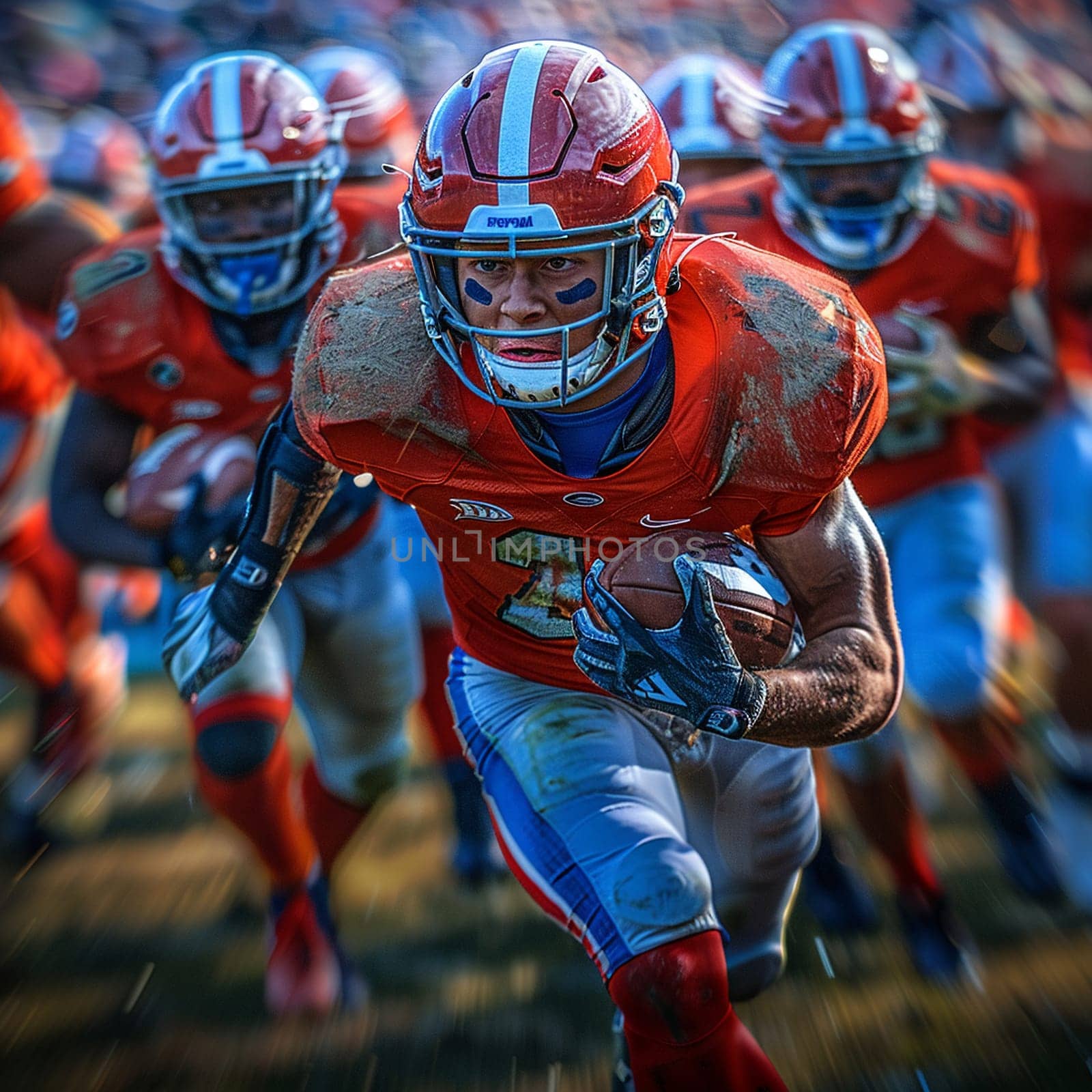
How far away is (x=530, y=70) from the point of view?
233 cm

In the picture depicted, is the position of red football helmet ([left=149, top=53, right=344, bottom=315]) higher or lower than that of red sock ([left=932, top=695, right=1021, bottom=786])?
higher

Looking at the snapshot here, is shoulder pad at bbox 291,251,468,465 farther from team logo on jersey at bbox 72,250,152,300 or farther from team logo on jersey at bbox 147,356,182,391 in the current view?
team logo on jersey at bbox 72,250,152,300

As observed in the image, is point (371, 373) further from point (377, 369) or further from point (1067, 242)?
point (1067, 242)

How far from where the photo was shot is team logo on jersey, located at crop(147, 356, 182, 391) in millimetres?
3740

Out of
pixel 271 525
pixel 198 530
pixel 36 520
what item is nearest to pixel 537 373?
pixel 271 525

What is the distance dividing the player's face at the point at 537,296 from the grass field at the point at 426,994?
1.77 metres

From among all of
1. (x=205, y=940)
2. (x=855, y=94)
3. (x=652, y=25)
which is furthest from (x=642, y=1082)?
(x=652, y=25)

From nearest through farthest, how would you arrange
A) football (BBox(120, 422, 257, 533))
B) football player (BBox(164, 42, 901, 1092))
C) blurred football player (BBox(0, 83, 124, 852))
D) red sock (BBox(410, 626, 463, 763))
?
1. football player (BBox(164, 42, 901, 1092))
2. football (BBox(120, 422, 257, 533))
3. red sock (BBox(410, 626, 463, 763))
4. blurred football player (BBox(0, 83, 124, 852))

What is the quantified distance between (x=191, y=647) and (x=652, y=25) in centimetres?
910

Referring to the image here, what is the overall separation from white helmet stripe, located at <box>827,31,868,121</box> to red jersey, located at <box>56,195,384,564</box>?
1495 mm

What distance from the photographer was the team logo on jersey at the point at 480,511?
254cm

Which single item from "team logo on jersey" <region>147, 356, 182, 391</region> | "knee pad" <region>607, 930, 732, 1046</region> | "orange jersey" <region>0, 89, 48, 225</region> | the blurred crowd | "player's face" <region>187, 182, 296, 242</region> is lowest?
the blurred crowd

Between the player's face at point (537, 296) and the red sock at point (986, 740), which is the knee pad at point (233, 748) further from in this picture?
the red sock at point (986, 740)

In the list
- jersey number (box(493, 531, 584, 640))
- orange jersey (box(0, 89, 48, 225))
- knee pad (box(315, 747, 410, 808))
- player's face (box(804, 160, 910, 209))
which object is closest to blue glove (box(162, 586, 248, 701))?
jersey number (box(493, 531, 584, 640))
